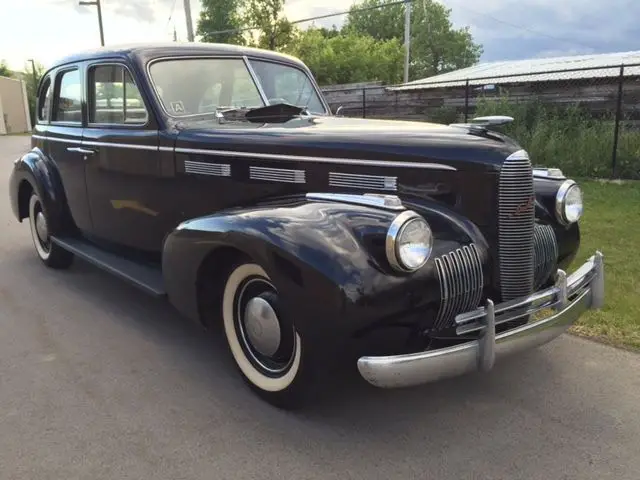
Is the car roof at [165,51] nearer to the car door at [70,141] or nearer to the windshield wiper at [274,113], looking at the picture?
the car door at [70,141]

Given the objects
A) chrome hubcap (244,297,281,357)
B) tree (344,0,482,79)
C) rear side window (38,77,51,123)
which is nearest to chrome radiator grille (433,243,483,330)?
chrome hubcap (244,297,281,357)

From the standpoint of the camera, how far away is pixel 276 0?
71.1ft

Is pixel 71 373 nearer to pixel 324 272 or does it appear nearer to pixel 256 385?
pixel 256 385

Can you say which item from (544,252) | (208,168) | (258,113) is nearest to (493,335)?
(544,252)

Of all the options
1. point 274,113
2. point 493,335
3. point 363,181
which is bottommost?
point 493,335

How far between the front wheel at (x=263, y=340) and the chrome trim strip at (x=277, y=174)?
629mm

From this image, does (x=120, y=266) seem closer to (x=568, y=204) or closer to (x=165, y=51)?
(x=165, y=51)

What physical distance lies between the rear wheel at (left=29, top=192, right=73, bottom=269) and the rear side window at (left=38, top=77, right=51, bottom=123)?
0.74 metres

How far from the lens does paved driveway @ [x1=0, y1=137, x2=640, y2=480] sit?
254 cm

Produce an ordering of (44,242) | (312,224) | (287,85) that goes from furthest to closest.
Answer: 1. (44,242)
2. (287,85)
3. (312,224)

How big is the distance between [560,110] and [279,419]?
37.0 feet

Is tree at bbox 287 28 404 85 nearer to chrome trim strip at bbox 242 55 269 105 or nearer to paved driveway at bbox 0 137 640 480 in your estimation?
chrome trim strip at bbox 242 55 269 105

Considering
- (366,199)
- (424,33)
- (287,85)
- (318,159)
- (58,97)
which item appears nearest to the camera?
(366,199)

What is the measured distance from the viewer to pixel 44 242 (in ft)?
18.6
